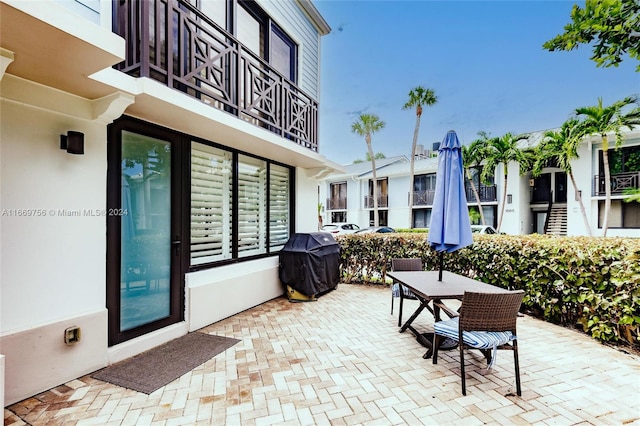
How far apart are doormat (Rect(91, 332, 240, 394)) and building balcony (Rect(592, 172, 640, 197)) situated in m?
20.7

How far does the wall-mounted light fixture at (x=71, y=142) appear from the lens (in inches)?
127

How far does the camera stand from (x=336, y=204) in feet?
96.4

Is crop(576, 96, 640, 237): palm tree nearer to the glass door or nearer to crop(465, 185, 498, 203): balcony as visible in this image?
crop(465, 185, 498, 203): balcony

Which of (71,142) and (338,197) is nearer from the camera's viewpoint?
(71,142)

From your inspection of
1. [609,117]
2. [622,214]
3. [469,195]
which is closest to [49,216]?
[609,117]

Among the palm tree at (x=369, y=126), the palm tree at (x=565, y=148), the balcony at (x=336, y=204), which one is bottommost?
the balcony at (x=336, y=204)

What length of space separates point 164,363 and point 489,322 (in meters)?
3.76

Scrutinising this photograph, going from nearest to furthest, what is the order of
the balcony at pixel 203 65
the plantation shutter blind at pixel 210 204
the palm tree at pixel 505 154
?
the balcony at pixel 203 65
the plantation shutter blind at pixel 210 204
the palm tree at pixel 505 154

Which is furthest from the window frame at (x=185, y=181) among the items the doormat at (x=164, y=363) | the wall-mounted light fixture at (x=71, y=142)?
the doormat at (x=164, y=363)

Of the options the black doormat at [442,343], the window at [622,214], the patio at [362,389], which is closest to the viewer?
the patio at [362,389]

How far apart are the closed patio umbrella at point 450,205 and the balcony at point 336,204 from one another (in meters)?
24.3

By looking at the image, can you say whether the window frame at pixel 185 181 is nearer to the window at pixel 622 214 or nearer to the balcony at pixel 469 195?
the balcony at pixel 469 195

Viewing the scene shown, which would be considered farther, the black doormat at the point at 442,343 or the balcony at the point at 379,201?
the balcony at the point at 379,201

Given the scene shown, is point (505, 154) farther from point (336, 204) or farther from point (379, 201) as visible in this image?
point (336, 204)
